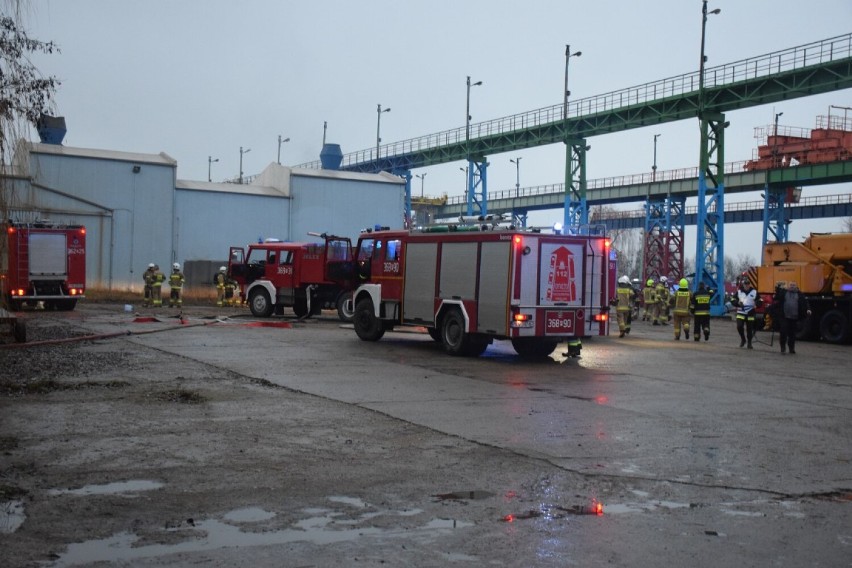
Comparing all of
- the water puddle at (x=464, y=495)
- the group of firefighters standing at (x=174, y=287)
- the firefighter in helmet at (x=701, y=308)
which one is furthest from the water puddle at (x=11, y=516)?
the group of firefighters standing at (x=174, y=287)

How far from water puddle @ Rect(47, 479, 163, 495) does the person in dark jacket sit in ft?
59.5

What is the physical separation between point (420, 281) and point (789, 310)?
9.08 meters

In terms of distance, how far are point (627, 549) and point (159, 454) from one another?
14.1 ft

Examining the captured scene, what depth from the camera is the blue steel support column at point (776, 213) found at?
177 feet

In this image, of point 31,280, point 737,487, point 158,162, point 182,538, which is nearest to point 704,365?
point 737,487

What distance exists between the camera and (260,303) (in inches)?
1195

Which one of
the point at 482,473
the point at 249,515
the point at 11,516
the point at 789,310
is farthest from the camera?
the point at 789,310

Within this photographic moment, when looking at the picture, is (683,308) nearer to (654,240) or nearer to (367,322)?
(367,322)

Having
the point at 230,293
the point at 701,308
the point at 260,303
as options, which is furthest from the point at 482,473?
the point at 230,293

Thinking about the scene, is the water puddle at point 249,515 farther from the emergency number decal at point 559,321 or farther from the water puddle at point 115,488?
the emergency number decal at point 559,321

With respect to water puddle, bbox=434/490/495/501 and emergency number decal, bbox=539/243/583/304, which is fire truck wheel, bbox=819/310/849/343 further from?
water puddle, bbox=434/490/495/501

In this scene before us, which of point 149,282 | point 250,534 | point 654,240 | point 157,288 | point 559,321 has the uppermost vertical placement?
point 654,240

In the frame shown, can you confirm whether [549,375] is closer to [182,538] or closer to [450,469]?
[450,469]

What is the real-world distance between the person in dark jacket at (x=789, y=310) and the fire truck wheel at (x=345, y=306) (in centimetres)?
1285
